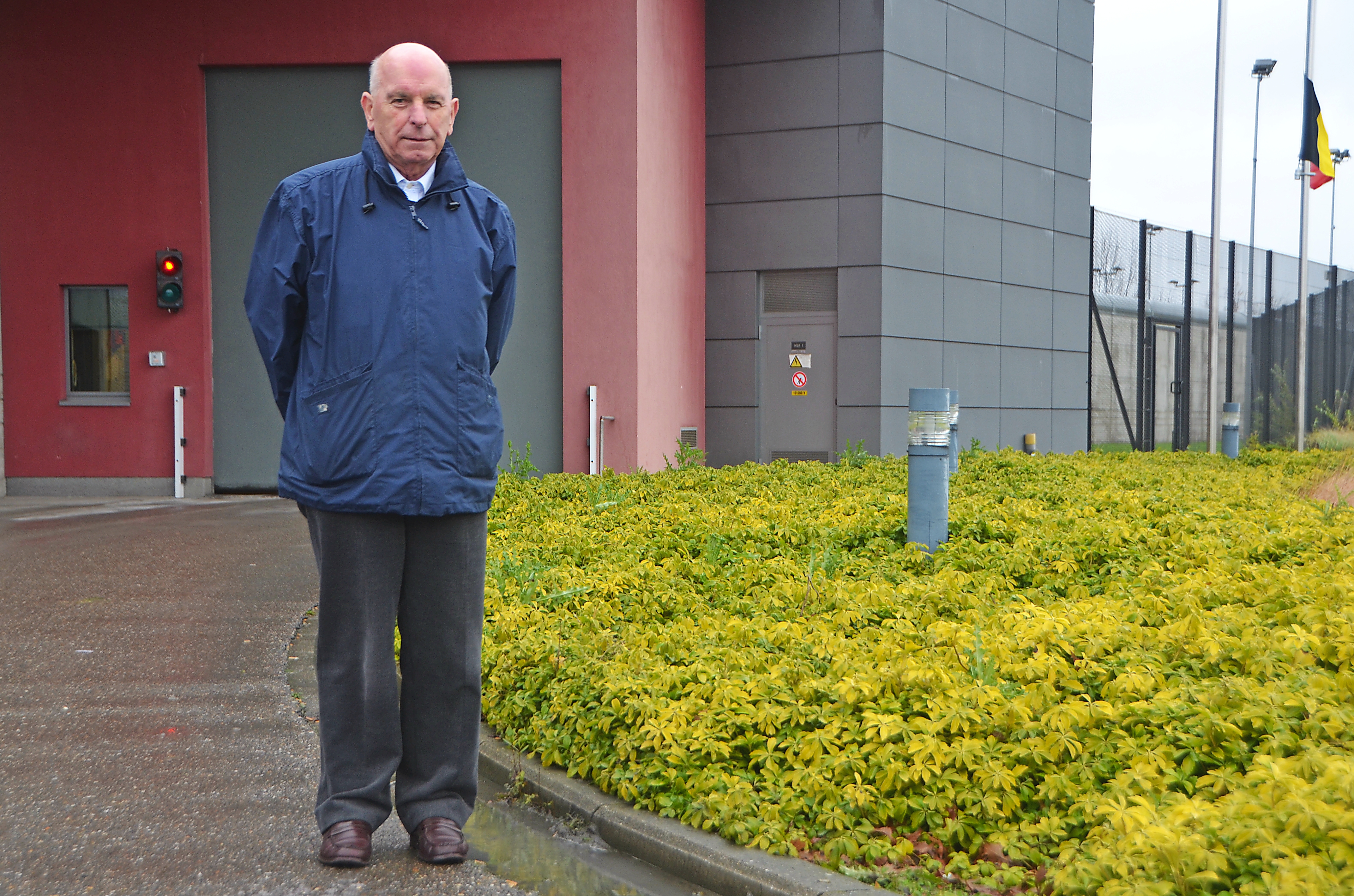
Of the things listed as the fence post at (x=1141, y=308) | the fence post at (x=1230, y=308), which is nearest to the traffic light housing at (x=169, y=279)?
the fence post at (x=1141, y=308)

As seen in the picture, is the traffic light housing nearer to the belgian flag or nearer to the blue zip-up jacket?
the blue zip-up jacket

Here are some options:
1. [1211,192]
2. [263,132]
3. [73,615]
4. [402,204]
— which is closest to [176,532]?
[73,615]

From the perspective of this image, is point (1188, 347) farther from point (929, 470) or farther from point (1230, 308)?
point (929, 470)

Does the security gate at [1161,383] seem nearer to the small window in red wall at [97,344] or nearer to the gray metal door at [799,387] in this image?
the gray metal door at [799,387]

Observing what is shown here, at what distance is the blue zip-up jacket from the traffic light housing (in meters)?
11.3

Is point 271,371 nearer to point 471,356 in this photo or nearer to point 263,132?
point 471,356

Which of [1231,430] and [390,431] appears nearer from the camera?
[390,431]

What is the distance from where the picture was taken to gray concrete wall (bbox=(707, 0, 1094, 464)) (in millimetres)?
15062

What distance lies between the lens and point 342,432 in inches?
117

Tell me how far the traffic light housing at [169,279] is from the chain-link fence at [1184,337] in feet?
46.0

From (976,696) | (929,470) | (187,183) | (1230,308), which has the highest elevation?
(187,183)

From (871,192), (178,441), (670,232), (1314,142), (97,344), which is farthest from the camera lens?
(1314,142)

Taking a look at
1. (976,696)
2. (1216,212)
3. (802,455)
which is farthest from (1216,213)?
(976,696)

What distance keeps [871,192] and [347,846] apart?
13207 millimetres
